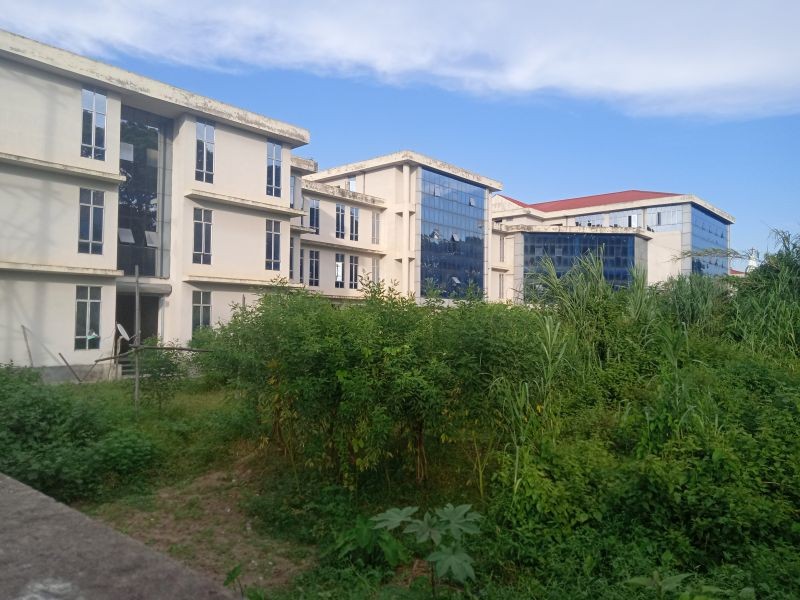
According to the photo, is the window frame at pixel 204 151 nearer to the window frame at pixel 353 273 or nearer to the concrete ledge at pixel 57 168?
the concrete ledge at pixel 57 168

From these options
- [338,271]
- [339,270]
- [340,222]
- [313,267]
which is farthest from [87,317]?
[340,222]

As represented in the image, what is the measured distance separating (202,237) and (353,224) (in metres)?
11.7

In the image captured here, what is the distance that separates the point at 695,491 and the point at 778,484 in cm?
80

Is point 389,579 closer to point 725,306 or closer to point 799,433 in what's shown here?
point 799,433

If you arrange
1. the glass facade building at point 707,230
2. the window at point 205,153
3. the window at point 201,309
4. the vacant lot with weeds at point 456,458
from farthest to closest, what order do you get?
the glass facade building at point 707,230
the window at point 205,153
the window at point 201,309
the vacant lot with weeds at point 456,458

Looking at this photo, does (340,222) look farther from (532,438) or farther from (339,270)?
(532,438)

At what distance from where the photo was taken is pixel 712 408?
17.3 feet

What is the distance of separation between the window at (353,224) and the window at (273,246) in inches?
329

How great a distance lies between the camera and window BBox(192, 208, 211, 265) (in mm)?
20125

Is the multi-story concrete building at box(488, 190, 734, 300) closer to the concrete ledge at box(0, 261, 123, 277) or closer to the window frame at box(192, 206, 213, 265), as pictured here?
the window frame at box(192, 206, 213, 265)

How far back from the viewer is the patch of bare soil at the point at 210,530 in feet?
14.7

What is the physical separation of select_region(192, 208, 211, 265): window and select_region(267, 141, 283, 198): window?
288 centimetres

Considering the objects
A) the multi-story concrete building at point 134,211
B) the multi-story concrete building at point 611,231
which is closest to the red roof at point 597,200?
the multi-story concrete building at point 611,231

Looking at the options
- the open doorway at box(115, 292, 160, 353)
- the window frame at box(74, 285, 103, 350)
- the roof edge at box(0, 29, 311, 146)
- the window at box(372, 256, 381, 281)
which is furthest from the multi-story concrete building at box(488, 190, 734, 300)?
the window frame at box(74, 285, 103, 350)
